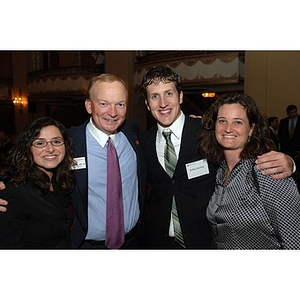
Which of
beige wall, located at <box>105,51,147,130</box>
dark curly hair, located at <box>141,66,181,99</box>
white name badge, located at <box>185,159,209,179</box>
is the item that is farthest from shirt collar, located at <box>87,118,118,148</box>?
beige wall, located at <box>105,51,147,130</box>

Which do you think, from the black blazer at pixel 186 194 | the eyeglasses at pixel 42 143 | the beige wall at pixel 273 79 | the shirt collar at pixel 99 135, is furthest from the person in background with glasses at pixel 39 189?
the beige wall at pixel 273 79

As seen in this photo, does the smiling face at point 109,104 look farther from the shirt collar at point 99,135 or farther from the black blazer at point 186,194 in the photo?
the black blazer at point 186,194

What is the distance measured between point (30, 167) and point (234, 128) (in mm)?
1116

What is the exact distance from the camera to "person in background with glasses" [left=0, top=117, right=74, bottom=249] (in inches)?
63.8

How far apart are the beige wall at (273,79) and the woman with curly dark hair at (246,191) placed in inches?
216

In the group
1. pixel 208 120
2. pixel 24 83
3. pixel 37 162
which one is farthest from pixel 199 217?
pixel 24 83

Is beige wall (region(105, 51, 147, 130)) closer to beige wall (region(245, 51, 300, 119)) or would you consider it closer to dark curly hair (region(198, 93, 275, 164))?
beige wall (region(245, 51, 300, 119))

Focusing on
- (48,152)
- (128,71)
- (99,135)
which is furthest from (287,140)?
(128,71)

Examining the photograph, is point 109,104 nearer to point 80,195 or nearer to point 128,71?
point 80,195

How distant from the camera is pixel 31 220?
5.43ft

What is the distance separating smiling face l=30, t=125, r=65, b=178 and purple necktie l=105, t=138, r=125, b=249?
13.6 inches

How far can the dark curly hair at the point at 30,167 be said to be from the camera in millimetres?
1706
